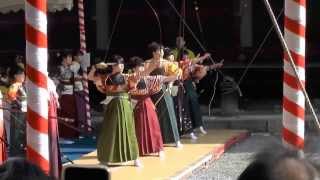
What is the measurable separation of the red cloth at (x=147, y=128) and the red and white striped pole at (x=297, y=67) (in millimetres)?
3782

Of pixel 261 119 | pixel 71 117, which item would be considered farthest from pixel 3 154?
pixel 261 119

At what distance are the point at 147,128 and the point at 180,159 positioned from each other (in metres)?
0.59

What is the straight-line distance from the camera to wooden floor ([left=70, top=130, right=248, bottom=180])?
866 cm

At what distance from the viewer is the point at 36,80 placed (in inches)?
208

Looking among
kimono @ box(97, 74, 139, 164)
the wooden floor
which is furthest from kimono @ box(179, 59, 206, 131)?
kimono @ box(97, 74, 139, 164)

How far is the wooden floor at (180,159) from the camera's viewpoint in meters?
8.66

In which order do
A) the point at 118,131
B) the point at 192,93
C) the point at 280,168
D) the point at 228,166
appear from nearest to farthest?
the point at 280,168
the point at 118,131
the point at 228,166
the point at 192,93

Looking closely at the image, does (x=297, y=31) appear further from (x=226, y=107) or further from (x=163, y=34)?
(x=163, y=34)

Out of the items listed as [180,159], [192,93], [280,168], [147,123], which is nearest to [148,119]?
[147,123]

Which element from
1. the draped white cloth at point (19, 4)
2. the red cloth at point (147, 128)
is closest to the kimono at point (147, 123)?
the red cloth at point (147, 128)

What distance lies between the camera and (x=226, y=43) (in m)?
15.1

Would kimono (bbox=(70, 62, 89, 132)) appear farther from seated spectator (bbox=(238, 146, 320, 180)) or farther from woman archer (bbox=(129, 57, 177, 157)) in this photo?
seated spectator (bbox=(238, 146, 320, 180))

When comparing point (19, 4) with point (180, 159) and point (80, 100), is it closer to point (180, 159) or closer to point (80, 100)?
point (80, 100)

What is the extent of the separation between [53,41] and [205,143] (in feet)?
17.6
